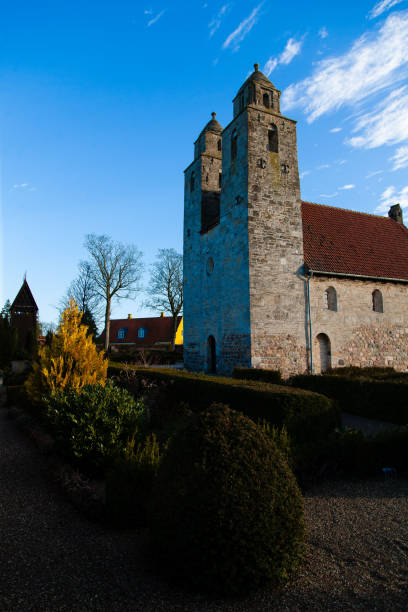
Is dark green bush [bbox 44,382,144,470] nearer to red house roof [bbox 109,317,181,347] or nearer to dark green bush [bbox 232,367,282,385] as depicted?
dark green bush [bbox 232,367,282,385]

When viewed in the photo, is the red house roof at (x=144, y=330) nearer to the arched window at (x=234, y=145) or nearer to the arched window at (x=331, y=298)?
the arched window at (x=331, y=298)

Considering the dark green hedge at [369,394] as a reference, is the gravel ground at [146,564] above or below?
below

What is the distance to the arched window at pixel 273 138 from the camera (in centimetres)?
1630

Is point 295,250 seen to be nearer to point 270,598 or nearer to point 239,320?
point 239,320

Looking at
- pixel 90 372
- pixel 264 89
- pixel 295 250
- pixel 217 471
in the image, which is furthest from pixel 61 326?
pixel 264 89

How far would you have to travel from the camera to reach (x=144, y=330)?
41906 mm

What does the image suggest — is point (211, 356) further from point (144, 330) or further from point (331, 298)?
point (144, 330)

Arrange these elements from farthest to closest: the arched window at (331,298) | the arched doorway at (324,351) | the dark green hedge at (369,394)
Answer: the arched window at (331,298), the arched doorway at (324,351), the dark green hedge at (369,394)

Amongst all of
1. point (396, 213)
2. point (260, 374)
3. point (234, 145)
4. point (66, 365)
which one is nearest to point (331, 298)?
point (260, 374)

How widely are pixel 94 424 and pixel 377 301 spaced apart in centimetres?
1658

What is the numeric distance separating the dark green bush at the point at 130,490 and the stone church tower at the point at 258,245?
10394 mm

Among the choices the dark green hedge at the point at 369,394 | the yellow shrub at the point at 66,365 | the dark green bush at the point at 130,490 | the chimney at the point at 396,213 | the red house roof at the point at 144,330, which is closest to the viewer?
the dark green bush at the point at 130,490

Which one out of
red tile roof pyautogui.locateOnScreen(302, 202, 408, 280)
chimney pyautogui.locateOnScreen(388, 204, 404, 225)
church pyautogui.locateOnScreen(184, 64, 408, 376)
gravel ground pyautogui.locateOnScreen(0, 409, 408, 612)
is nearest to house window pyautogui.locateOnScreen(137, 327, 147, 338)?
church pyautogui.locateOnScreen(184, 64, 408, 376)

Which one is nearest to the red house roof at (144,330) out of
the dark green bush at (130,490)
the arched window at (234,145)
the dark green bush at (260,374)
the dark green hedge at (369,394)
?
the arched window at (234,145)
